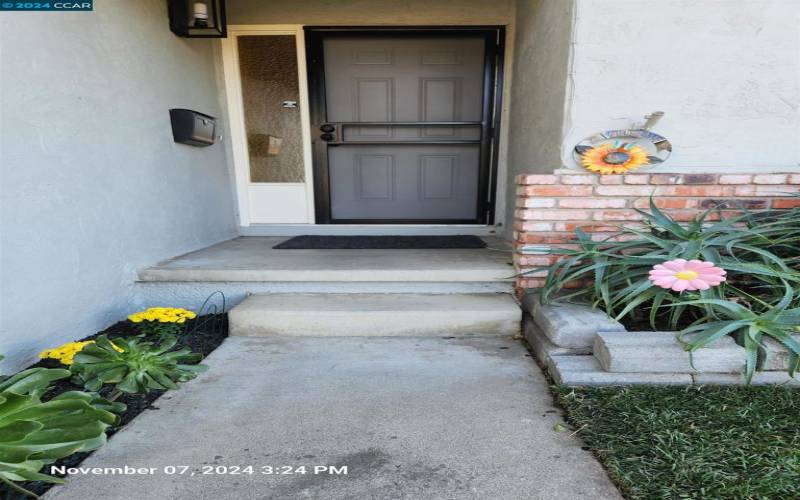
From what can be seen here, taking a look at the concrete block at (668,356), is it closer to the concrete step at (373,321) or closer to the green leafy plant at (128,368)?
the concrete step at (373,321)

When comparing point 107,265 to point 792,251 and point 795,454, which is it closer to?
point 795,454

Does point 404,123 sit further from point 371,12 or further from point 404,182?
point 371,12

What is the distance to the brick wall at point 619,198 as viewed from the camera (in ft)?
5.94

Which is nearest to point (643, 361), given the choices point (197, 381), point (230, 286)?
point (197, 381)

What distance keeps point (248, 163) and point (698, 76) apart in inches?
129

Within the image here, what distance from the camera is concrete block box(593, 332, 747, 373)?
4.25ft

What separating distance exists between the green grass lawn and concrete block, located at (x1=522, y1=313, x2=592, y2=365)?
0.21 metres

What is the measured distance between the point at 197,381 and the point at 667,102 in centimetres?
249

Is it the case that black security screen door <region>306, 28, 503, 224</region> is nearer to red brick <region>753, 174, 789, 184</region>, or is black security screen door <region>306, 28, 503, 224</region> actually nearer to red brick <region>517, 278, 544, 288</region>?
red brick <region>517, 278, 544, 288</region>

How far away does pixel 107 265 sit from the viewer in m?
1.94

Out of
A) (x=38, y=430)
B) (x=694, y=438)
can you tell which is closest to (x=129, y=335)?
(x=38, y=430)

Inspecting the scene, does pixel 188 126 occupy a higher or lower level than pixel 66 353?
higher

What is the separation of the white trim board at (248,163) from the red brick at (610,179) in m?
2.43

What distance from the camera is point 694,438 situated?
1.03m
